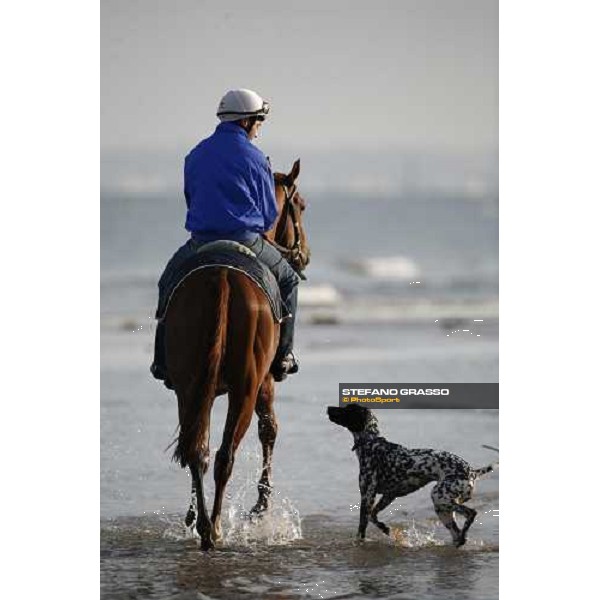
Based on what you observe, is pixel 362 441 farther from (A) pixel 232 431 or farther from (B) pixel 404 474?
(A) pixel 232 431

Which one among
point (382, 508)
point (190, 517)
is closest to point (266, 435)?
point (190, 517)

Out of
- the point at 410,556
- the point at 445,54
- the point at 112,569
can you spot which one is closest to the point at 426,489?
the point at 410,556

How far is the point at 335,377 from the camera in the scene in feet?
30.0

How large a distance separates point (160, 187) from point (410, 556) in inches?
90.3

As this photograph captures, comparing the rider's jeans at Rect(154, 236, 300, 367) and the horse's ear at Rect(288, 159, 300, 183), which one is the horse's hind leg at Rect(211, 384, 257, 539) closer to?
the rider's jeans at Rect(154, 236, 300, 367)

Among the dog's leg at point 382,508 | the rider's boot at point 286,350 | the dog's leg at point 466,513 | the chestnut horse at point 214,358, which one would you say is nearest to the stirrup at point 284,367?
the rider's boot at point 286,350

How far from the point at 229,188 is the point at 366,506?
66.2 inches

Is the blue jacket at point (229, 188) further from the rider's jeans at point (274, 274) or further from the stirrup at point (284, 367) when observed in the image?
the stirrup at point (284, 367)

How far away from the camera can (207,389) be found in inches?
321
